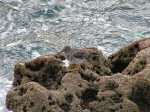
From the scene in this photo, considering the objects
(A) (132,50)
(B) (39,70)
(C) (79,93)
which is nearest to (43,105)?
(C) (79,93)

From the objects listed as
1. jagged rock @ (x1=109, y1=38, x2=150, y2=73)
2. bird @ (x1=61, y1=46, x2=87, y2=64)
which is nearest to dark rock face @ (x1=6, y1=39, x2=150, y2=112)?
bird @ (x1=61, y1=46, x2=87, y2=64)

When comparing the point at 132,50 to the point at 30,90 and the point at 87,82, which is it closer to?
the point at 87,82

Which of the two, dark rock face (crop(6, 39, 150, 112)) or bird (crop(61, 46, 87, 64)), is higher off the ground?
bird (crop(61, 46, 87, 64))

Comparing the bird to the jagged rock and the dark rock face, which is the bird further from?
the jagged rock

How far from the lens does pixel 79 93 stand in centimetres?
1759

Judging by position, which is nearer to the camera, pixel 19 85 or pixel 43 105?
pixel 43 105

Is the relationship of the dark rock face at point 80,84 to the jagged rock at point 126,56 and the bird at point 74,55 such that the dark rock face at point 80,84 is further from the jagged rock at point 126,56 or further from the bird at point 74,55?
the jagged rock at point 126,56

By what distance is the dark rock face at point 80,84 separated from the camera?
16719mm

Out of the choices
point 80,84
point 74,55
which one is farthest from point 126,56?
point 80,84

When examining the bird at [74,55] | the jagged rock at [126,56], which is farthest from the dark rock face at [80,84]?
the jagged rock at [126,56]

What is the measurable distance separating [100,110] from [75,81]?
159cm

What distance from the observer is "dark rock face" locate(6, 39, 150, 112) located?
1672 centimetres

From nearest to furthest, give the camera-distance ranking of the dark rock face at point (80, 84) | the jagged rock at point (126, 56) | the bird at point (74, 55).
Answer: the dark rock face at point (80, 84) → the bird at point (74, 55) → the jagged rock at point (126, 56)

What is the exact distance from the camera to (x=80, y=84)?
17953mm
